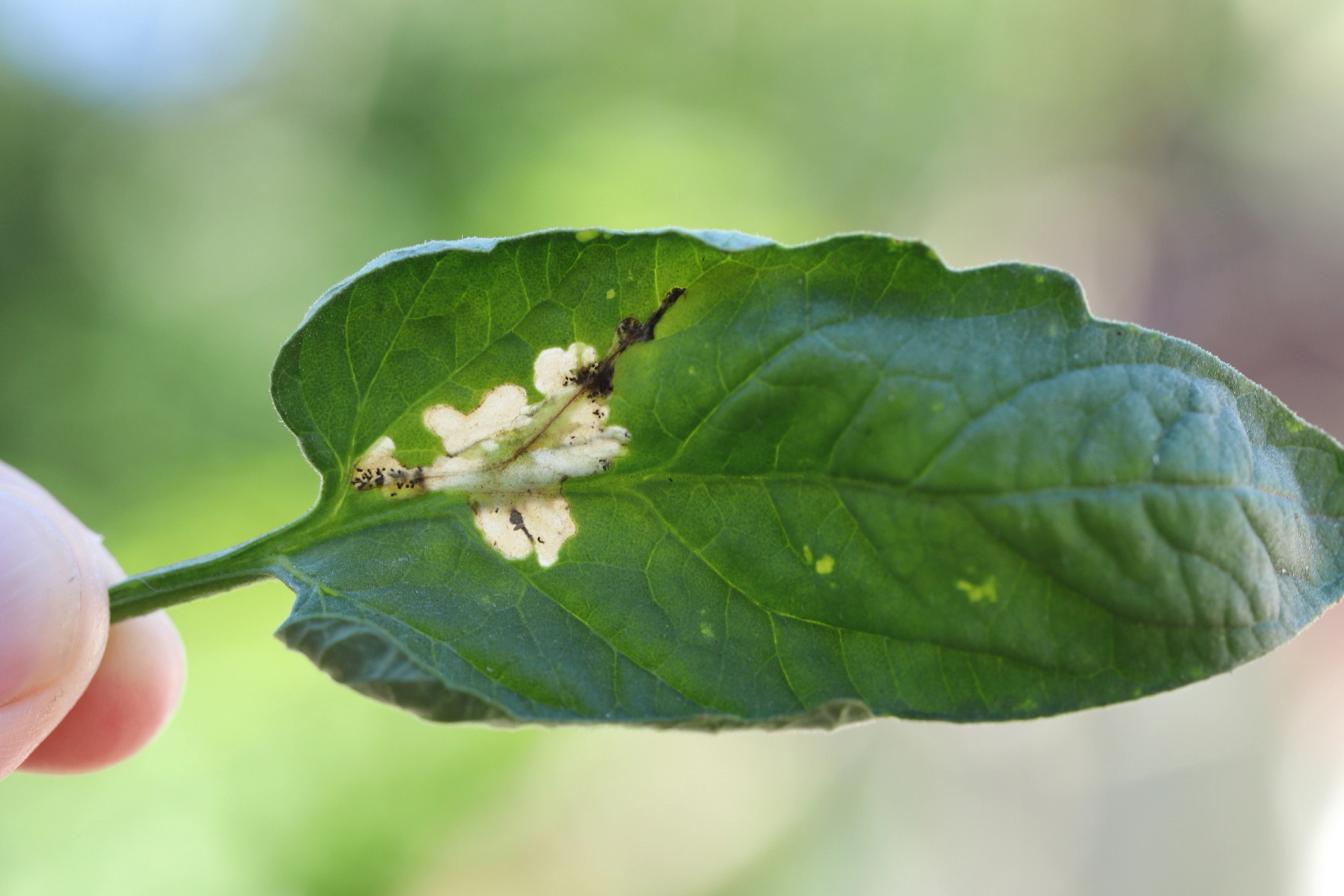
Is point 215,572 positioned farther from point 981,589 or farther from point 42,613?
point 981,589

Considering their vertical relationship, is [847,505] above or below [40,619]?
above

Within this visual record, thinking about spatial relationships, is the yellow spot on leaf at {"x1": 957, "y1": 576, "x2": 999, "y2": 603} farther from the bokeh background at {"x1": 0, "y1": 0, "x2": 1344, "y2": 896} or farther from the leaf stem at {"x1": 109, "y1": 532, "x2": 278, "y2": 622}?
the bokeh background at {"x1": 0, "y1": 0, "x2": 1344, "y2": 896}

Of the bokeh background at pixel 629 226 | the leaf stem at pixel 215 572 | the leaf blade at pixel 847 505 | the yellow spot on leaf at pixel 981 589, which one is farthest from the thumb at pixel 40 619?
the bokeh background at pixel 629 226

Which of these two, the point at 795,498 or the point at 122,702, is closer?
the point at 795,498

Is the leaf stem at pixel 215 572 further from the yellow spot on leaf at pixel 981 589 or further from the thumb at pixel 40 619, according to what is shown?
the yellow spot on leaf at pixel 981 589

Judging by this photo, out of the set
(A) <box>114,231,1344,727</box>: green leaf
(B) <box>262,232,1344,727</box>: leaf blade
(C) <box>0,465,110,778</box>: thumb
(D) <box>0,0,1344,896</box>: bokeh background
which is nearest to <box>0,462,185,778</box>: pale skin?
(C) <box>0,465,110,778</box>: thumb

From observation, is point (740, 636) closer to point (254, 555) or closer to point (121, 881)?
point (254, 555)

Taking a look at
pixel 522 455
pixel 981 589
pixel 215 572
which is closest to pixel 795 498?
pixel 981 589

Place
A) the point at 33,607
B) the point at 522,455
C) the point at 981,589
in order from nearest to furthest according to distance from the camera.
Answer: the point at 981,589
the point at 522,455
the point at 33,607
